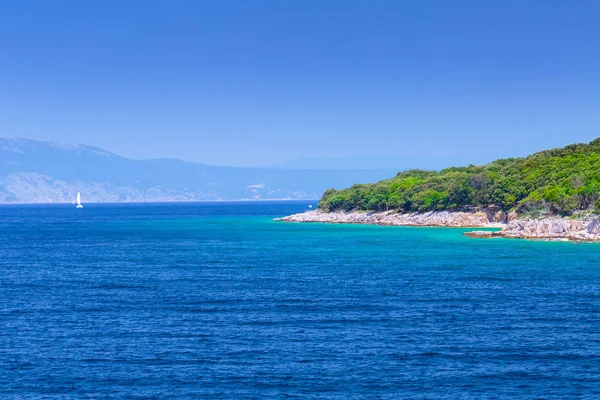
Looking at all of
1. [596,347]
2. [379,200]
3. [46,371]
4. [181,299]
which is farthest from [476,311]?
[379,200]

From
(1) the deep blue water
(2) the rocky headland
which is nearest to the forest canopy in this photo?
(2) the rocky headland

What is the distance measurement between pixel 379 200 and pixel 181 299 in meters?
114

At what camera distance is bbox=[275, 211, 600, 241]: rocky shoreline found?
337 feet

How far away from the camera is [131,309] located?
156ft

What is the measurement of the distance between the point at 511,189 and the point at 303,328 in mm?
97149

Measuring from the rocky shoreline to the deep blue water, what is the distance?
25.8 metres

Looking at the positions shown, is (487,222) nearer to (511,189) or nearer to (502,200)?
(502,200)

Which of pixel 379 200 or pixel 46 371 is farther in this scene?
pixel 379 200

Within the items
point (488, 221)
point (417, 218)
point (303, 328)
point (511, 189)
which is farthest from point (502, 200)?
point (303, 328)

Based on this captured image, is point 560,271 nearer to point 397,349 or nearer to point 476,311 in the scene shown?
point 476,311

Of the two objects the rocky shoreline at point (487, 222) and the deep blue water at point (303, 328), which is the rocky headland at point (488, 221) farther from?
the deep blue water at point (303, 328)

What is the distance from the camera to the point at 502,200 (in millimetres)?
130750

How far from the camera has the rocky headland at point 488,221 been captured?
337 ft

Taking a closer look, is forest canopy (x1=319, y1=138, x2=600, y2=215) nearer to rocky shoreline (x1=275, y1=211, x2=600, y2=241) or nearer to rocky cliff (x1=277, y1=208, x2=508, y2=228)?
rocky cliff (x1=277, y1=208, x2=508, y2=228)
